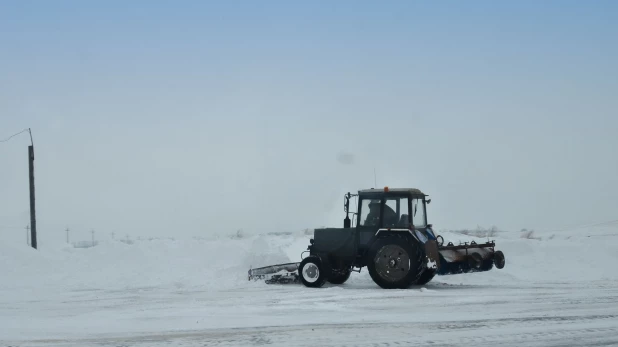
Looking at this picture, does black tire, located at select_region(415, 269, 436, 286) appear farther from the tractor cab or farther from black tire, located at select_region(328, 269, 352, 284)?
black tire, located at select_region(328, 269, 352, 284)

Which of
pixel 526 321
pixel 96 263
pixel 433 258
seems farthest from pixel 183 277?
pixel 526 321

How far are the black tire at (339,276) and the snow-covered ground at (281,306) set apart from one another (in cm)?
17

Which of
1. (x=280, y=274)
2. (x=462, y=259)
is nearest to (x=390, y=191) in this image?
(x=462, y=259)

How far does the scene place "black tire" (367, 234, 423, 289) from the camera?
16703 millimetres

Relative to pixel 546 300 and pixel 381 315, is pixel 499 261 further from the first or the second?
pixel 381 315

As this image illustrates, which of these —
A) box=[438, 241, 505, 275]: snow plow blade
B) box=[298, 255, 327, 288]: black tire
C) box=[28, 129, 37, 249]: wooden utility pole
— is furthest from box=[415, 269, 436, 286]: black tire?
box=[28, 129, 37, 249]: wooden utility pole

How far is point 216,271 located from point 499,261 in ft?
27.0

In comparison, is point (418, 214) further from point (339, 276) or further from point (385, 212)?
point (339, 276)

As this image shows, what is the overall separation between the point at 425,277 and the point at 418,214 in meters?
1.62

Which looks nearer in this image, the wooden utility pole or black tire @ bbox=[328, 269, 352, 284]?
black tire @ bbox=[328, 269, 352, 284]

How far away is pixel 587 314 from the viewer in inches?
454

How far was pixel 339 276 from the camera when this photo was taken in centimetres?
1844

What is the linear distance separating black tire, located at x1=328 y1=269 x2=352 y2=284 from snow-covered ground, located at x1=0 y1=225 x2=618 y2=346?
17 cm

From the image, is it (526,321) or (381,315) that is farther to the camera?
(381,315)
